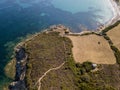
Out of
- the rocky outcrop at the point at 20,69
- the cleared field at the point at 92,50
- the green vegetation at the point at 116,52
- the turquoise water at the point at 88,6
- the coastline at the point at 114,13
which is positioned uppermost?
the green vegetation at the point at 116,52

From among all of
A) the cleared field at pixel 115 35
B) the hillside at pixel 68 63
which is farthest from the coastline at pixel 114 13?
the hillside at pixel 68 63

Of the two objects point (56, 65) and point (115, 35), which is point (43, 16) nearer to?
point (115, 35)

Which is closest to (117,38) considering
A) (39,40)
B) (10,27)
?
(39,40)

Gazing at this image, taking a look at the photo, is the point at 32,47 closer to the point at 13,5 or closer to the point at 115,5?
the point at 13,5

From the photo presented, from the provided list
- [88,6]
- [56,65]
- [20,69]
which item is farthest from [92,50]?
[88,6]

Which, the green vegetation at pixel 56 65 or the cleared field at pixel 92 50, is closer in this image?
the green vegetation at pixel 56 65

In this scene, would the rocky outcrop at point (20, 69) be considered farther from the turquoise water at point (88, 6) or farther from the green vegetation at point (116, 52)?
the turquoise water at point (88, 6)

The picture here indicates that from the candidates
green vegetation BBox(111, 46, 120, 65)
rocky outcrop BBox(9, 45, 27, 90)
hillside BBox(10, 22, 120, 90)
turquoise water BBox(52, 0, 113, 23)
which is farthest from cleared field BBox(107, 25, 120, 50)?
rocky outcrop BBox(9, 45, 27, 90)
